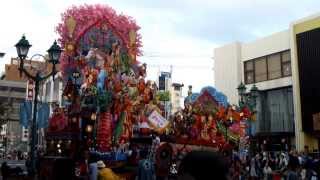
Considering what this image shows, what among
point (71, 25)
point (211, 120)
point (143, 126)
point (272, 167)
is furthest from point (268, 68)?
point (71, 25)

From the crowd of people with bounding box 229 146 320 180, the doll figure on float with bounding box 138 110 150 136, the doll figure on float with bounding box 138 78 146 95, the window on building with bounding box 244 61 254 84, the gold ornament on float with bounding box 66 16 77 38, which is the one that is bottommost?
the crowd of people with bounding box 229 146 320 180

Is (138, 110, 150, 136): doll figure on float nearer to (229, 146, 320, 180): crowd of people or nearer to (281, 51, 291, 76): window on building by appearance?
(229, 146, 320, 180): crowd of people

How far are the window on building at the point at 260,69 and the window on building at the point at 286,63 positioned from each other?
165cm

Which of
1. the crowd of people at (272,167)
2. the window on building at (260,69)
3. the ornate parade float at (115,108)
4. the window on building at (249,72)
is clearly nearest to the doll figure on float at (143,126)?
the ornate parade float at (115,108)

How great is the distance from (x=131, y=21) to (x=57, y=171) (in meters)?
12.0

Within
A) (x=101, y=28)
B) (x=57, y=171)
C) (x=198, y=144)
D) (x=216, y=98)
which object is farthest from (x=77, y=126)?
(x=216, y=98)

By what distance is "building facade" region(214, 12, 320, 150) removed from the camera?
32.6 meters

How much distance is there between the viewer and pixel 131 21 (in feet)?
93.8

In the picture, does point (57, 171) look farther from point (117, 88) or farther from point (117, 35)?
point (117, 35)

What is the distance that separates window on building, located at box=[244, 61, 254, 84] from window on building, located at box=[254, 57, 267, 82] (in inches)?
16.9

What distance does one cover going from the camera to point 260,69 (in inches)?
1469

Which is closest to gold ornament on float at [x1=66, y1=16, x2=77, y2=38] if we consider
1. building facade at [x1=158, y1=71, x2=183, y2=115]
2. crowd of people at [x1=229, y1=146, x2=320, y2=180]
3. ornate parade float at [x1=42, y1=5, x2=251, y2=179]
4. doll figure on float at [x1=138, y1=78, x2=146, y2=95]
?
ornate parade float at [x1=42, y1=5, x2=251, y2=179]

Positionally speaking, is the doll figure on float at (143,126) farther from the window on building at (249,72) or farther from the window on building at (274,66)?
the window on building at (249,72)

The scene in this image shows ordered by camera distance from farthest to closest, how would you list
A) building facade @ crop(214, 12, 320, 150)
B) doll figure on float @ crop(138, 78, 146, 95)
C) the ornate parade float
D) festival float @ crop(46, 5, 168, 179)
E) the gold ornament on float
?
building facade @ crop(214, 12, 320, 150) < doll figure on float @ crop(138, 78, 146, 95) < the gold ornament on float < festival float @ crop(46, 5, 168, 179) < the ornate parade float
